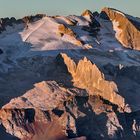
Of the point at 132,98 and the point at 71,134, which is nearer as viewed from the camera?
the point at 71,134

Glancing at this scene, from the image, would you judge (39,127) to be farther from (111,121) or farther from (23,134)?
(111,121)

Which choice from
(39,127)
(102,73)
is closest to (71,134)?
(39,127)

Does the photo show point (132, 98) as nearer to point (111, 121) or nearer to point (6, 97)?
point (111, 121)

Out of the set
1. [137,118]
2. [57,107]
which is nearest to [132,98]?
[137,118]

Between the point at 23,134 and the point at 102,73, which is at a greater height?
the point at 102,73

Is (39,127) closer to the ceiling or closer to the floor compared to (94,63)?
closer to the floor
